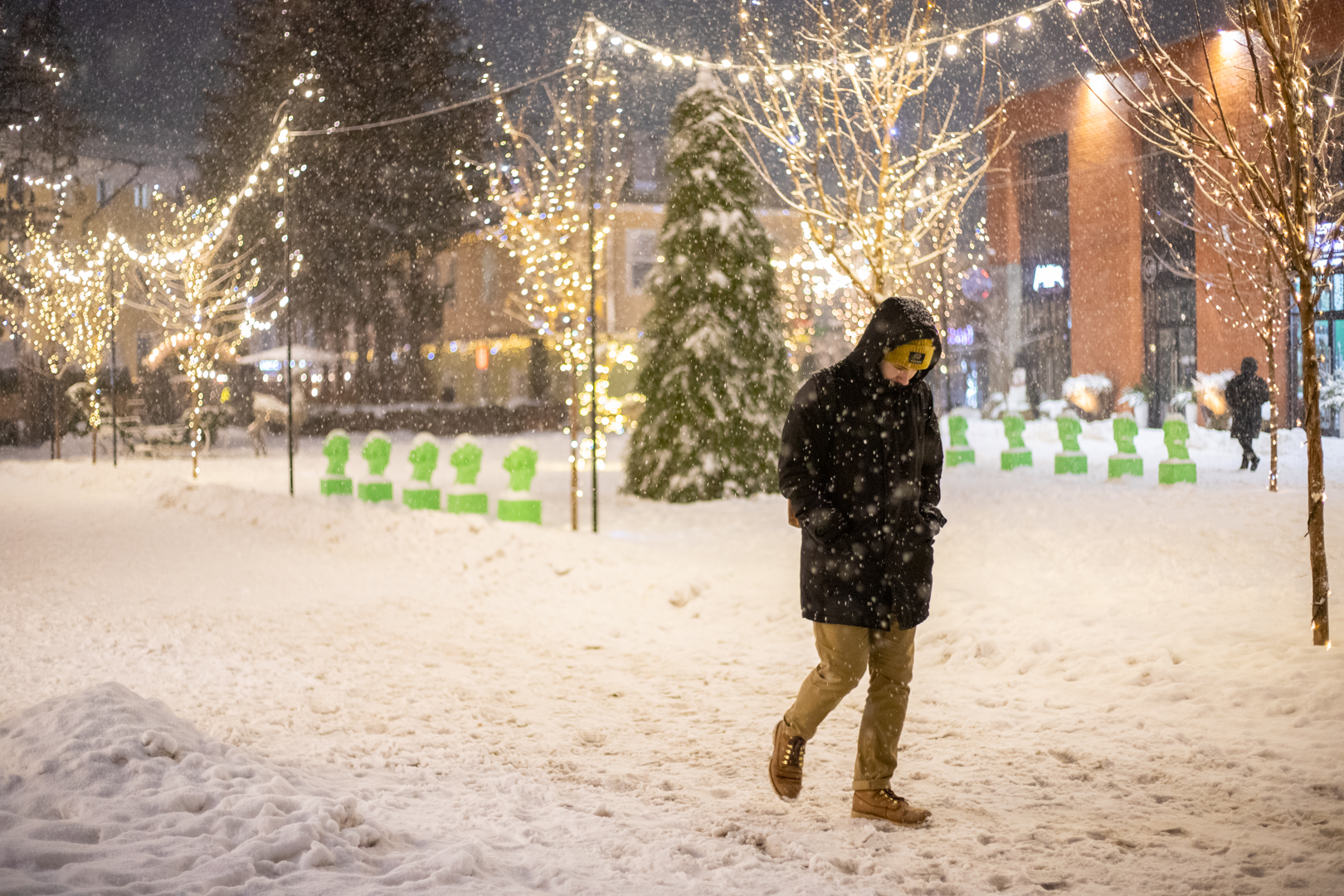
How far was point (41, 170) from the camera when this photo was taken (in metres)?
33.8

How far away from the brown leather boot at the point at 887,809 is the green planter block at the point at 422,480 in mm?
9881

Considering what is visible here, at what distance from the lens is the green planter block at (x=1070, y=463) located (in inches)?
707

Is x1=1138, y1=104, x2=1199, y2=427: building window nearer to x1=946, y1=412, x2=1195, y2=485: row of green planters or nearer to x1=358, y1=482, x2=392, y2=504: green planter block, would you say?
x1=946, y1=412, x2=1195, y2=485: row of green planters

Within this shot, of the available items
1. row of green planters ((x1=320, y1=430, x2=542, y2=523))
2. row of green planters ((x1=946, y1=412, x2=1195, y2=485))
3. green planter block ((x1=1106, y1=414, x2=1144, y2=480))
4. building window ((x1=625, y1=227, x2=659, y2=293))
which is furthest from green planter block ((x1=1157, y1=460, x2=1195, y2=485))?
building window ((x1=625, y1=227, x2=659, y2=293))

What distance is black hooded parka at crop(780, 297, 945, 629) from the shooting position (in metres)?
4.09

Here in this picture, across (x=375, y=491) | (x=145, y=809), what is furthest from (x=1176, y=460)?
(x=145, y=809)

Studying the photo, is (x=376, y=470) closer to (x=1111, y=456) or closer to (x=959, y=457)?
(x=959, y=457)

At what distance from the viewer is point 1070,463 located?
18031 mm

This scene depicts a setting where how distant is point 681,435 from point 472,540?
519 centimetres

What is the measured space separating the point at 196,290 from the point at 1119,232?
24299mm

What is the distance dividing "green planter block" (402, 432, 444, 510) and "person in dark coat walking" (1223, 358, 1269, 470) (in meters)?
12.6

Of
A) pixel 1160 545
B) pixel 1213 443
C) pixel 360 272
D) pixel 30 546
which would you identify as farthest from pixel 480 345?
pixel 1160 545

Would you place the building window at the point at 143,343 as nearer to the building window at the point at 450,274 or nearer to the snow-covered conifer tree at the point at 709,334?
the building window at the point at 450,274

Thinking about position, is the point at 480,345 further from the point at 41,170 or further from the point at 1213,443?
the point at 1213,443
